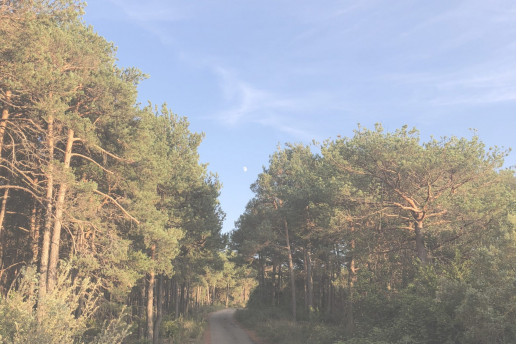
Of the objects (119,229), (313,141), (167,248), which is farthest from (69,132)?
(313,141)

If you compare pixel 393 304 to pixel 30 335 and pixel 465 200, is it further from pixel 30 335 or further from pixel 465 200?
pixel 30 335

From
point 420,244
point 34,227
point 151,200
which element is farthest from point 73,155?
point 420,244

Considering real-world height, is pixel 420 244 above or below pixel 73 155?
below

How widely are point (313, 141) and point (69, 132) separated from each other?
21.2 meters

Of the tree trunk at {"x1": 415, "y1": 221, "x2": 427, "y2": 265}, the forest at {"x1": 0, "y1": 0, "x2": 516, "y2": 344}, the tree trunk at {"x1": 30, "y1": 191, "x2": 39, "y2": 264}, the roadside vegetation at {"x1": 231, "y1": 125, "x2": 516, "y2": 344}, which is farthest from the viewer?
the tree trunk at {"x1": 415, "y1": 221, "x2": 427, "y2": 265}

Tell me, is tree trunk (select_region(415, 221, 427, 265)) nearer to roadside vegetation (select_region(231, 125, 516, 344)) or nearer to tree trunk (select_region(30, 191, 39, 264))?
roadside vegetation (select_region(231, 125, 516, 344))

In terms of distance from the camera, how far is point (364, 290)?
15.2 metres

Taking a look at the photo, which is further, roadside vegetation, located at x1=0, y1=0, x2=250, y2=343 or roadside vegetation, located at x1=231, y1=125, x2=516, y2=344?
roadside vegetation, located at x1=231, y1=125, x2=516, y2=344

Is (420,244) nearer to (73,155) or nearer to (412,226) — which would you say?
(412,226)

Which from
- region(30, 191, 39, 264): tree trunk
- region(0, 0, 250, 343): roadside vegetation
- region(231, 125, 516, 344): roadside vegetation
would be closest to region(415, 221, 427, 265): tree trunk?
region(231, 125, 516, 344): roadside vegetation

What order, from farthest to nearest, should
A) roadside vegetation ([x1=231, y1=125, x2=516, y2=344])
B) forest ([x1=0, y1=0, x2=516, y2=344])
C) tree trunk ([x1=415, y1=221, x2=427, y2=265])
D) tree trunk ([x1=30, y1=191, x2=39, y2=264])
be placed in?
tree trunk ([x1=415, y1=221, x2=427, y2=265]), tree trunk ([x1=30, y1=191, x2=39, y2=264]), roadside vegetation ([x1=231, y1=125, x2=516, y2=344]), forest ([x1=0, y1=0, x2=516, y2=344])

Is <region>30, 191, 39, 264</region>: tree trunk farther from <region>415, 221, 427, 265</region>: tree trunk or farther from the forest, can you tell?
<region>415, 221, 427, 265</region>: tree trunk

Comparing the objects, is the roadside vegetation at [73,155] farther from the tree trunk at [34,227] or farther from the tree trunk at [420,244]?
the tree trunk at [420,244]

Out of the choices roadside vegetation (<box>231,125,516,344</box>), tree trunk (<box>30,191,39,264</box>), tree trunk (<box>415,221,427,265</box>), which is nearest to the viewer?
roadside vegetation (<box>231,125,516,344</box>)
